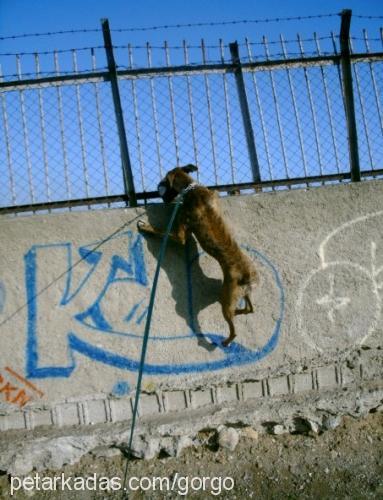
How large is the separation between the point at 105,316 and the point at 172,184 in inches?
49.7

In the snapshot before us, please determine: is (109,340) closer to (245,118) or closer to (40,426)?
(40,426)

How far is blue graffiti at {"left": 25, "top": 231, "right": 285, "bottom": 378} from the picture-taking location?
381 cm

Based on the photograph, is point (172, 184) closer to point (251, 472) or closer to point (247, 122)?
point (247, 122)

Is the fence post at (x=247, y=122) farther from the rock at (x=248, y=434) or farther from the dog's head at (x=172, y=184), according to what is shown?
the rock at (x=248, y=434)

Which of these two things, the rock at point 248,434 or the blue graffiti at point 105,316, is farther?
the rock at point 248,434

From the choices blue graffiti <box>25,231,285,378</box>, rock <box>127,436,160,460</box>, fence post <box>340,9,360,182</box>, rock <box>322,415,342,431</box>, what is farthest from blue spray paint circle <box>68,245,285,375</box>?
fence post <box>340,9,360,182</box>

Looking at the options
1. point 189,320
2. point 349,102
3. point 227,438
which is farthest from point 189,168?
point 227,438

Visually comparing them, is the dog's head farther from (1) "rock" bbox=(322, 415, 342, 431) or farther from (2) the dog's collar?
(1) "rock" bbox=(322, 415, 342, 431)

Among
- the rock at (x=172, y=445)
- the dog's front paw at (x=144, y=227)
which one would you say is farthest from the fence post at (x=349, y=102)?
the rock at (x=172, y=445)

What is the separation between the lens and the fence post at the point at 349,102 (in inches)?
172

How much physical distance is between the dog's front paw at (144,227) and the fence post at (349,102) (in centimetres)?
203

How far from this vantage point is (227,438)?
3.88 meters

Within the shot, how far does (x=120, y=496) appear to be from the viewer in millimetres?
3627

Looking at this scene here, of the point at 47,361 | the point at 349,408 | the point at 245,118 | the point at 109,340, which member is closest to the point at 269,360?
the point at 349,408
